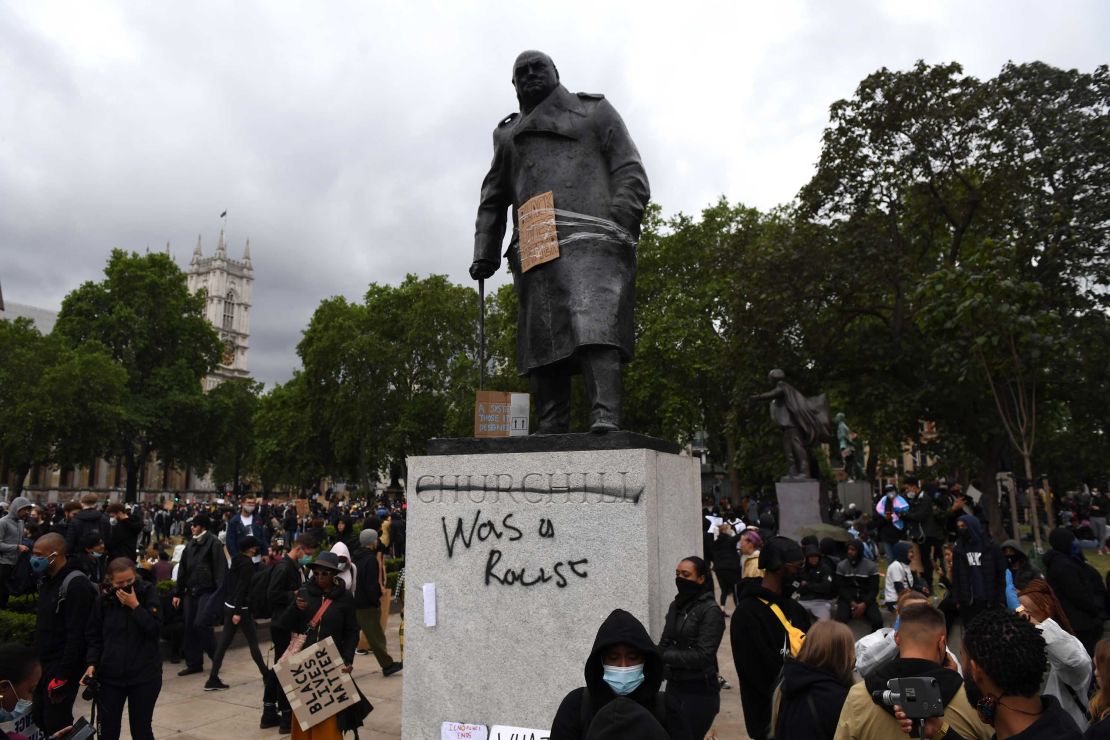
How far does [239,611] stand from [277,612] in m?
1.83

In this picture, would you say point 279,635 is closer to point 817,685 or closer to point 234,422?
point 817,685

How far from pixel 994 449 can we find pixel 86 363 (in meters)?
38.8

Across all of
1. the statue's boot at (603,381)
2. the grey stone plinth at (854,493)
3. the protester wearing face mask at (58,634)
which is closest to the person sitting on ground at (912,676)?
the statue's boot at (603,381)

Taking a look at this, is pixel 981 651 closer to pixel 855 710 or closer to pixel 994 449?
pixel 855 710

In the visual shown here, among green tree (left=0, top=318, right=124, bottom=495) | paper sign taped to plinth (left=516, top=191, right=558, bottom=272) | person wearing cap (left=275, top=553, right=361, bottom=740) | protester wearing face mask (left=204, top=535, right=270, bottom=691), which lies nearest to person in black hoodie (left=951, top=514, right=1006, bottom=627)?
paper sign taped to plinth (left=516, top=191, right=558, bottom=272)

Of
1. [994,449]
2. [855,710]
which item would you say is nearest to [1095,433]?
[994,449]

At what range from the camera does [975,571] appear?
7652 mm

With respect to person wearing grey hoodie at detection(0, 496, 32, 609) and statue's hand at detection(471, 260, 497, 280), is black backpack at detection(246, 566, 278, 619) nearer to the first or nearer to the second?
person wearing grey hoodie at detection(0, 496, 32, 609)

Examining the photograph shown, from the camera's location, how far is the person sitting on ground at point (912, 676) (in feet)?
8.68

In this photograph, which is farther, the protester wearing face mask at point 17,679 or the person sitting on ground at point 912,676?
the protester wearing face mask at point 17,679

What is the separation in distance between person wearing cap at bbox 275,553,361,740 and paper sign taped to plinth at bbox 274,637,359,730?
271 millimetres

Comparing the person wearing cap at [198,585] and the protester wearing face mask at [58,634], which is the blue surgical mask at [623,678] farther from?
the person wearing cap at [198,585]

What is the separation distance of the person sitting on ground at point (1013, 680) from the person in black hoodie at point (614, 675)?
0.96m

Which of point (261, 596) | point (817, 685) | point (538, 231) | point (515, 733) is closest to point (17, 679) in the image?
point (515, 733)
